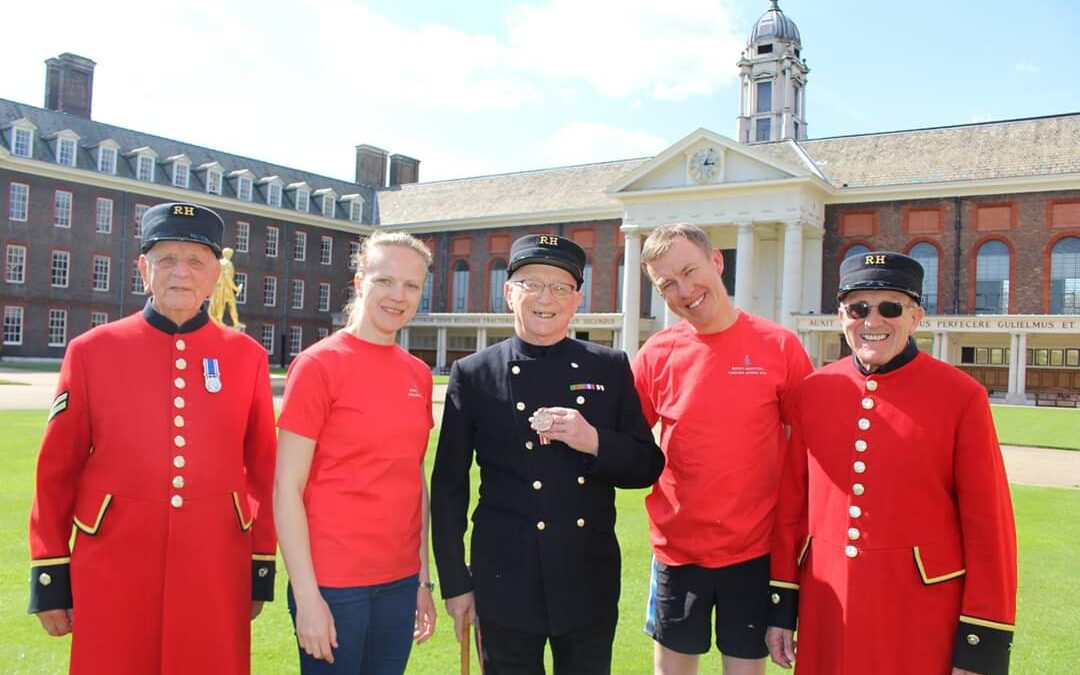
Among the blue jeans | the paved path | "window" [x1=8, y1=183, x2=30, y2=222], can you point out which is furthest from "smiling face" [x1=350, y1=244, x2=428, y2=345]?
"window" [x1=8, y1=183, x2=30, y2=222]

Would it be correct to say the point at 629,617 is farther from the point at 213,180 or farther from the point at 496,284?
the point at 213,180

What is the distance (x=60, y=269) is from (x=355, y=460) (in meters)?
49.4

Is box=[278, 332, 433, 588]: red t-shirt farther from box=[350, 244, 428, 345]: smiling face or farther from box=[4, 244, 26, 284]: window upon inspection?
box=[4, 244, 26, 284]: window

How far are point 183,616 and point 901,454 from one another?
9.26ft

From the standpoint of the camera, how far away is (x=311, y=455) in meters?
3.12

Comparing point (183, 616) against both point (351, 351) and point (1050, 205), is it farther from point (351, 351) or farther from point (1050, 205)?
point (1050, 205)

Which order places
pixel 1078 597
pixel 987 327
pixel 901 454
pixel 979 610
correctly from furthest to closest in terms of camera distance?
pixel 987 327, pixel 1078 597, pixel 901 454, pixel 979 610

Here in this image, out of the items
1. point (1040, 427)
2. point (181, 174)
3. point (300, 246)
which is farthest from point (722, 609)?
point (300, 246)

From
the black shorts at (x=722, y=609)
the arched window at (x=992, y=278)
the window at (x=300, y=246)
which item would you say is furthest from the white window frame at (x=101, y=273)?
the black shorts at (x=722, y=609)

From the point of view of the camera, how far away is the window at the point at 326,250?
57156 mm

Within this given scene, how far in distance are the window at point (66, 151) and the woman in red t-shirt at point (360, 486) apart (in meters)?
48.6

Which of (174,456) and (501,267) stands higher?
(501,267)

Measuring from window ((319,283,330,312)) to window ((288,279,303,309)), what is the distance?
4.95 ft

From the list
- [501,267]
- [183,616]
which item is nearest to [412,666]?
[183,616]
